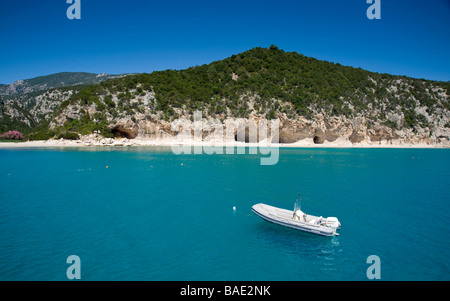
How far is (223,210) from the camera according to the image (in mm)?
16141

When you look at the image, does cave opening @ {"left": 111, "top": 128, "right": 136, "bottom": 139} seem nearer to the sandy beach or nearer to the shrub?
the sandy beach

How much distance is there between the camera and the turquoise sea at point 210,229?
9641 mm

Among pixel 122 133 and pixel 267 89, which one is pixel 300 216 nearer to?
pixel 122 133

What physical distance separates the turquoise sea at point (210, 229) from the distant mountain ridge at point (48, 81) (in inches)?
5420

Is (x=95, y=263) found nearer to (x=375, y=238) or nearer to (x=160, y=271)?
(x=160, y=271)

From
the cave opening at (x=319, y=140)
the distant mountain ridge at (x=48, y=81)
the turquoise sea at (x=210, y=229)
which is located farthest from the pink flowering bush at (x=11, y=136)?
the distant mountain ridge at (x=48, y=81)

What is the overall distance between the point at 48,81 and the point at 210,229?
167883 millimetres

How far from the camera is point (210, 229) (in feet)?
43.2

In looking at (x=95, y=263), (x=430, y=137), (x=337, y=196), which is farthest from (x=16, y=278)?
(x=430, y=137)

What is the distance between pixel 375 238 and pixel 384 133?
73.4 meters

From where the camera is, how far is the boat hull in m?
12.2

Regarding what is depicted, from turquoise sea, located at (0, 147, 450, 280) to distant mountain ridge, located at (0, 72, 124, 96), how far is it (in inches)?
5420

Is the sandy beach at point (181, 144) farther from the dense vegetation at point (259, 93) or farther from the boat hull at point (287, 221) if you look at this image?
the boat hull at point (287, 221)

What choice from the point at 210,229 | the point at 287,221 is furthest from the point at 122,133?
the point at 287,221
